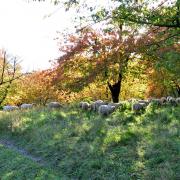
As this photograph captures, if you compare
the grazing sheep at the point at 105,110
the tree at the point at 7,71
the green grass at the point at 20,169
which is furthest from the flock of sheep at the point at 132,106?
the tree at the point at 7,71

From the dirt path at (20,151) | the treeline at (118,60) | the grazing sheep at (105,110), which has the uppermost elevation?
the treeline at (118,60)

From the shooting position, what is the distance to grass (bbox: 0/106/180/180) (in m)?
8.87

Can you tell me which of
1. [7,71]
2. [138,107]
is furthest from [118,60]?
[7,71]

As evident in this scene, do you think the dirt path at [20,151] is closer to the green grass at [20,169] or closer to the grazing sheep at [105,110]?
the green grass at [20,169]

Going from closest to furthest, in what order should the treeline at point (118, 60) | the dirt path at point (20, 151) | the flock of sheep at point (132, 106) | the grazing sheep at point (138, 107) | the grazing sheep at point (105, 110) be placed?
the treeline at point (118, 60)
the dirt path at point (20, 151)
the grazing sheep at point (138, 107)
the flock of sheep at point (132, 106)
the grazing sheep at point (105, 110)

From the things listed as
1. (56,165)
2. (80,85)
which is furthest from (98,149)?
(80,85)

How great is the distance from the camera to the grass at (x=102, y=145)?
887 cm

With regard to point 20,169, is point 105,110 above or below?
above

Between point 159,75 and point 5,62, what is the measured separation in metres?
22.5

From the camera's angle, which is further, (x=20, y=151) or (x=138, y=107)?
(x=138, y=107)

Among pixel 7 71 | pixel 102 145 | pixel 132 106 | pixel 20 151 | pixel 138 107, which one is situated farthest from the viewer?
pixel 7 71

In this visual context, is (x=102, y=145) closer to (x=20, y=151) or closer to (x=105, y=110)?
(x=20, y=151)

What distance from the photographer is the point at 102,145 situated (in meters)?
10.6

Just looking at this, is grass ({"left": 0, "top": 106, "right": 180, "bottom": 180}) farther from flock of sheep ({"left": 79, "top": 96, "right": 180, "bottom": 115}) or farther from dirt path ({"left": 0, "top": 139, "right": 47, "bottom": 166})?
flock of sheep ({"left": 79, "top": 96, "right": 180, "bottom": 115})
